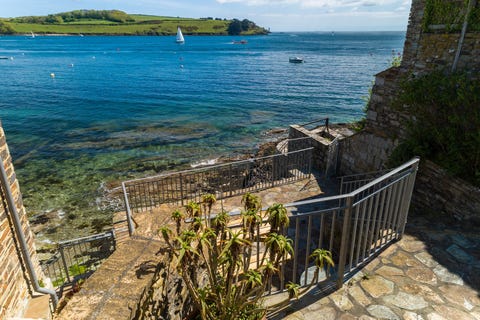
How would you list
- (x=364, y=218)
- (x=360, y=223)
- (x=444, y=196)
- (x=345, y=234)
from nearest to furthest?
(x=345, y=234) → (x=360, y=223) → (x=364, y=218) → (x=444, y=196)

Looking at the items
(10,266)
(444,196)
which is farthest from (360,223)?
(10,266)

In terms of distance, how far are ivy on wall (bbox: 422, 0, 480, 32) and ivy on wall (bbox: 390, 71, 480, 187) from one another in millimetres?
1103

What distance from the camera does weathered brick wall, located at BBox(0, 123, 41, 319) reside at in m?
4.02

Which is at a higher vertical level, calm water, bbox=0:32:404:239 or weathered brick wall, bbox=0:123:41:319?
weathered brick wall, bbox=0:123:41:319

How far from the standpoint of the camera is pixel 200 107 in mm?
35938

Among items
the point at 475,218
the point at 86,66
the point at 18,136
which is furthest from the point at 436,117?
the point at 86,66

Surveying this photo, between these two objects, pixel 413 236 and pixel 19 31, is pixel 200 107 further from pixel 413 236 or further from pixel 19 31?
pixel 19 31

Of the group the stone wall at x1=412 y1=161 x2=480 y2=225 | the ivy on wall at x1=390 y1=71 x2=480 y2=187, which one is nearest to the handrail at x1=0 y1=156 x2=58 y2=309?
the stone wall at x1=412 y1=161 x2=480 y2=225

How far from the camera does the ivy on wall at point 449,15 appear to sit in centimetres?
723

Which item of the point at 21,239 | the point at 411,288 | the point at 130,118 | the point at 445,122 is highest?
the point at 445,122

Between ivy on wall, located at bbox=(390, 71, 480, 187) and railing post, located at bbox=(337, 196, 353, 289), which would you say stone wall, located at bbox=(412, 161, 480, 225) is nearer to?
ivy on wall, located at bbox=(390, 71, 480, 187)

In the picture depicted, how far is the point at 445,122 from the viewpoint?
7.91m

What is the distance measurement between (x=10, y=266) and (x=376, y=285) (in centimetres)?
512

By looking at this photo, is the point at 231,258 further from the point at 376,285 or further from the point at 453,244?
the point at 453,244
